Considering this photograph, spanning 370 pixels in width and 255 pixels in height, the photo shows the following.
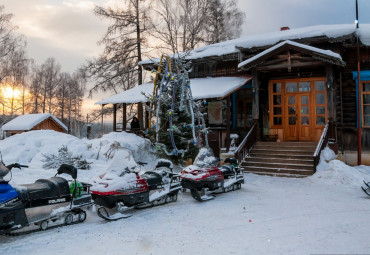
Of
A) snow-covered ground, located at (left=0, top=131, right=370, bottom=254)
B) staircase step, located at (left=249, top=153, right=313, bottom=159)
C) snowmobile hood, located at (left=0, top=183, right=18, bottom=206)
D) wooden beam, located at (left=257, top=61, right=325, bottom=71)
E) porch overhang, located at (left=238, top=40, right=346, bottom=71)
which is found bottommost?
snow-covered ground, located at (left=0, top=131, right=370, bottom=254)

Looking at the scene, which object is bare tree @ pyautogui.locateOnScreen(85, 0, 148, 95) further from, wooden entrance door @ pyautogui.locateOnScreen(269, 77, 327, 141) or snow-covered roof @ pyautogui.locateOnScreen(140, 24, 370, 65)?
wooden entrance door @ pyautogui.locateOnScreen(269, 77, 327, 141)

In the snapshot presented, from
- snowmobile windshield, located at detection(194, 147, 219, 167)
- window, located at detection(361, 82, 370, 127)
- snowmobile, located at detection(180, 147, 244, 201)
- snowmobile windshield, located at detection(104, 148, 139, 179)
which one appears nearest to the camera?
snowmobile windshield, located at detection(104, 148, 139, 179)

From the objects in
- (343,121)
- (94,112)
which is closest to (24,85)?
(94,112)

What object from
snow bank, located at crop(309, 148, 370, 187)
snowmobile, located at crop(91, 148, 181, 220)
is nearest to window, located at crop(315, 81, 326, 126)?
snow bank, located at crop(309, 148, 370, 187)

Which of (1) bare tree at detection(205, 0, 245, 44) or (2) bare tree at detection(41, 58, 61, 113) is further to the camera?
(2) bare tree at detection(41, 58, 61, 113)

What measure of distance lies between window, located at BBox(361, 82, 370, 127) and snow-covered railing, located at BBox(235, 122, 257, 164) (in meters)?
4.52

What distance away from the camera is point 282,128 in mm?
13992

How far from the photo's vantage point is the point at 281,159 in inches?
450

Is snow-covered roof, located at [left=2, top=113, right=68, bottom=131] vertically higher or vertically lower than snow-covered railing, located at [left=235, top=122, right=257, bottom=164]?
higher

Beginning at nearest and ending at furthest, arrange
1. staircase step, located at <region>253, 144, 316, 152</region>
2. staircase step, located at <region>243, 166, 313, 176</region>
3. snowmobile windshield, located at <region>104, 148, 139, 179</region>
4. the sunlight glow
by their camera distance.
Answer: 1. snowmobile windshield, located at <region>104, 148, 139, 179</region>
2. staircase step, located at <region>243, 166, 313, 176</region>
3. staircase step, located at <region>253, 144, 316, 152</region>
4. the sunlight glow

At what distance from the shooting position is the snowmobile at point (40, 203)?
452cm

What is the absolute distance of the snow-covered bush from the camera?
34.3ft

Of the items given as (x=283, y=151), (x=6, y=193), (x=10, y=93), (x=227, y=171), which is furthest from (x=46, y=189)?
(x=10, y=93)

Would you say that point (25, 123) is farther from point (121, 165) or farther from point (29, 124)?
point (121, 165)
